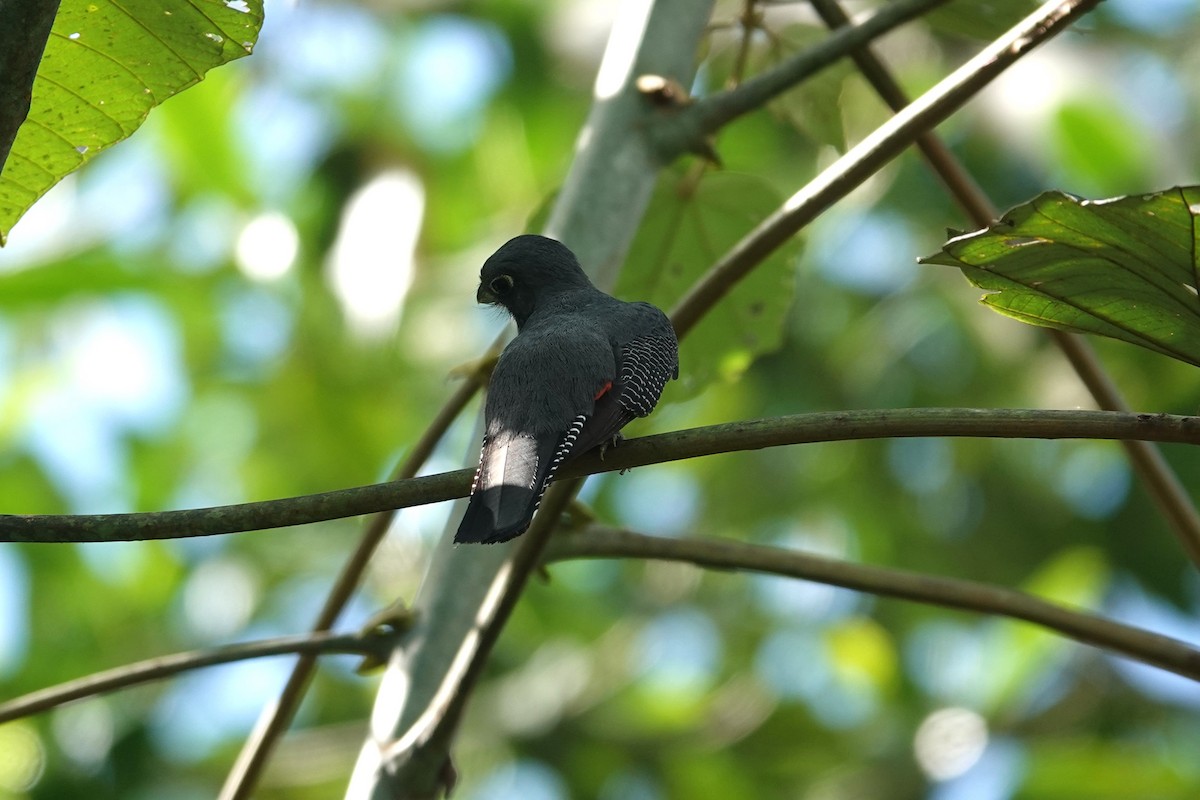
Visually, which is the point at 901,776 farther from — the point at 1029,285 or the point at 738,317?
the point at 1029,285

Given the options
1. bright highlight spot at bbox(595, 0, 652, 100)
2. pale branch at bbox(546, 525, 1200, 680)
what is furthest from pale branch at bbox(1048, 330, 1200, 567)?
bright highlight spot at bbox(595, 0, 652, 100)

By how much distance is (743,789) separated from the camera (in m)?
7.66

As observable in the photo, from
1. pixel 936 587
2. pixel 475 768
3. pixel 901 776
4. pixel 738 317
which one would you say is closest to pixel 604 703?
pixel 475 768

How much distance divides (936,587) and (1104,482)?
7479 mm

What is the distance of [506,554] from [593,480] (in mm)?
6323

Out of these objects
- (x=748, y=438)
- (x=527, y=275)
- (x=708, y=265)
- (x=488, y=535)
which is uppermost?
(x=708, y=265)

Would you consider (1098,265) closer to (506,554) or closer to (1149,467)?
(1149,467)

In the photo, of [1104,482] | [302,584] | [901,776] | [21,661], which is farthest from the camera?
[1104,482]

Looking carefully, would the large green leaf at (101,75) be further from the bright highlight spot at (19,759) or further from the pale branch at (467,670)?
the bright highlight spot at (19,759)

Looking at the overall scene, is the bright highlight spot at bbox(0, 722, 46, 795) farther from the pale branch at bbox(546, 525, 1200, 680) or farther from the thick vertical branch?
the pale branch at bbox(546, 525, 1200, 680)

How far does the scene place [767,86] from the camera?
2.96 metres

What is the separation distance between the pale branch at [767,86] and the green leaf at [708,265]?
22.4 inches

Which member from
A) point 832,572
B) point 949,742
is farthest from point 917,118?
point 949,742

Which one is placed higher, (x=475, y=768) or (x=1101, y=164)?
(x=1101, y=164)
